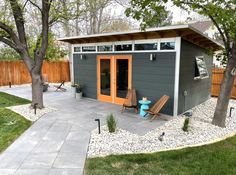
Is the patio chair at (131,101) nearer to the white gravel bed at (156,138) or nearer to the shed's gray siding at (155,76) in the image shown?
the shed's gray siding at (155,76)

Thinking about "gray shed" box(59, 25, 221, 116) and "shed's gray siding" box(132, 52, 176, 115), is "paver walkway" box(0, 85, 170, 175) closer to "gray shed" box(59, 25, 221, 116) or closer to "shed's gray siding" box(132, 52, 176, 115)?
"shed's gray siding" box(132, 52, 176, 115)

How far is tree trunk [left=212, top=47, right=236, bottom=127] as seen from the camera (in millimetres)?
5500

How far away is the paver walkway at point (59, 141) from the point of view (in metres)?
3.73

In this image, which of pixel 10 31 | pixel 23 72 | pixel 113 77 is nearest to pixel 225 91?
pixel 113 77

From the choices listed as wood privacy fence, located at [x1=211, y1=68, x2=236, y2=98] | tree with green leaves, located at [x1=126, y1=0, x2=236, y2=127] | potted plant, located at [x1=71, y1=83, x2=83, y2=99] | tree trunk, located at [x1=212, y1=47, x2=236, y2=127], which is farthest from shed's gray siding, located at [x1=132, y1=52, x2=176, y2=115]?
wood privacy fence, located at [x1=211, y1=68, x2=236, y2=98]

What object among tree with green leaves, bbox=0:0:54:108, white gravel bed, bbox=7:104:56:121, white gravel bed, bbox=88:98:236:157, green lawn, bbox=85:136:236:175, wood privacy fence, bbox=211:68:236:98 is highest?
tree with green leaves, bbox=0:0:54:108

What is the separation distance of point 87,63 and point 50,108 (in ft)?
9.23

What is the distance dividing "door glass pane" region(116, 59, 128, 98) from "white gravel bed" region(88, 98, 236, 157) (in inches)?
102

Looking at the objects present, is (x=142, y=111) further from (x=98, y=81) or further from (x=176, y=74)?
(x=98, y=81)

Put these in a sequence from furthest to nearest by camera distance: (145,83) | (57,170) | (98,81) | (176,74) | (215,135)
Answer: (98,81) < (145,83) < (176,74) < (215,135) < (57,170)

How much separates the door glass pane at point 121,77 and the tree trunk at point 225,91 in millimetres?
3492

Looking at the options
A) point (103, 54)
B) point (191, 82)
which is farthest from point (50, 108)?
point (191, 82)

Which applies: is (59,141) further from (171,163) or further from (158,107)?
(158,107)

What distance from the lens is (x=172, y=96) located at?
6844mm
